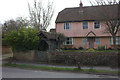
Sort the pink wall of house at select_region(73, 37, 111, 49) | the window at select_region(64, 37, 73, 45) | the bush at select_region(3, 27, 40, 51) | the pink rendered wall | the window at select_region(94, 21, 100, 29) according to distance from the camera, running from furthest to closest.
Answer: the window at select_region(64, 37, 73, 45) → the pink rendered wall → the window at select_region(94, 21, 100, 29) → the pink wall of house at select_region(73, 37, 111, 49) → the bush at select_region(3, 27, 40, 51)

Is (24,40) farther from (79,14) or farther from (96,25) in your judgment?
(96,25)

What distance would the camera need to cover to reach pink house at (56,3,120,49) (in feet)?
87.7

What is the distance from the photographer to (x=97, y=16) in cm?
2698

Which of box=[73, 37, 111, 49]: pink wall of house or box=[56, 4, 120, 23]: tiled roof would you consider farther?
box=[56, 4, 120, 23]: tiled roof

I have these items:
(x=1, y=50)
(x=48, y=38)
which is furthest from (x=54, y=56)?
(x=1, y=50)

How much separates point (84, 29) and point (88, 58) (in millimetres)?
12998

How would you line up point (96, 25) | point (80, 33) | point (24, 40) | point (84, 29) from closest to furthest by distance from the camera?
point (24, 40) < point (96, 25) < point (84, 29) < point (80, 33)

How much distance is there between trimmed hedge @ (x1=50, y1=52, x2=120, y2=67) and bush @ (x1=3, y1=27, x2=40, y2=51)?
120 inches

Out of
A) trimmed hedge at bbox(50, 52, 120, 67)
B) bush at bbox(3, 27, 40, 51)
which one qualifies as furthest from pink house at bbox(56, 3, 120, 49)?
trimmed hedge at bbox(50, 52, 120, 67)

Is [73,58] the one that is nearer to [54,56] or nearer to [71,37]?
[54,56]

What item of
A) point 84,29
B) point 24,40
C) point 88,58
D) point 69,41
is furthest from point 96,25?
point 24,40

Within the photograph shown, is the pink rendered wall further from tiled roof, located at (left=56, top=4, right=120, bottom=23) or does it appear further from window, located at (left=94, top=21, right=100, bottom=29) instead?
tiled roof, located at (left=56, top=4, right=120, bottom=23)

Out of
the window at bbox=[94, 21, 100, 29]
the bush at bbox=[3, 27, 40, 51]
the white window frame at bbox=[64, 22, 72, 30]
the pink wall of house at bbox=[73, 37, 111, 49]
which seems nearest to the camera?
the bush at bbox=[3, 27, 40, 51]

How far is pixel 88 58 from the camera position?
15.2m
